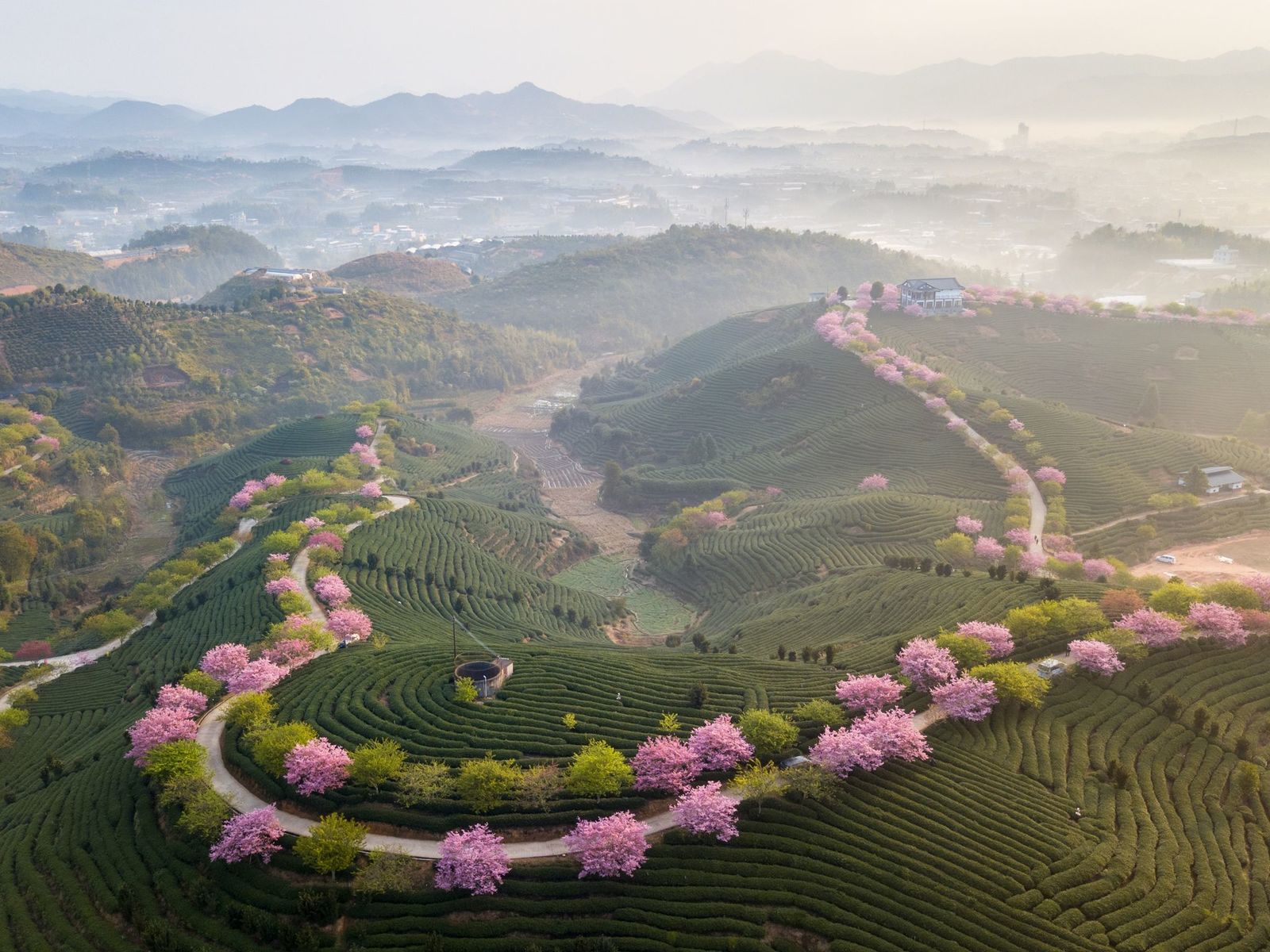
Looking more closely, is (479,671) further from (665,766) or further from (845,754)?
(845,754)

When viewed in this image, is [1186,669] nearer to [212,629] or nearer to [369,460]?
[212,629]

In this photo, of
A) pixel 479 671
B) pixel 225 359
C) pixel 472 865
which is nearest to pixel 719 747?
pixel 472 865

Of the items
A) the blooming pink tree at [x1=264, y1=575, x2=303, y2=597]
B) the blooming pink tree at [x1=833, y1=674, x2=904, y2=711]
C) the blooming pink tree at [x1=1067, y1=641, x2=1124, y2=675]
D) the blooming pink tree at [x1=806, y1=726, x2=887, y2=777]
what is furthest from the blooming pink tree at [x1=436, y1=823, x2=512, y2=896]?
the blooming pink tree at [x1=264, y1=575, x2=303, y2=597]

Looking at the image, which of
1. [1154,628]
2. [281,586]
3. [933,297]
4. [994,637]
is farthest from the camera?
[933,297]

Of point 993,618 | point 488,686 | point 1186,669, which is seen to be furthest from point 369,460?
point 1186,669

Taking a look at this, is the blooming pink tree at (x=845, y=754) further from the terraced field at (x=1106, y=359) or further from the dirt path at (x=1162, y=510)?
the terraced field at (x=1106, y=359)

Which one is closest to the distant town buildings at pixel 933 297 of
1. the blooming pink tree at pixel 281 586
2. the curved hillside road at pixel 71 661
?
the blooming pink tree at pixel 281 586

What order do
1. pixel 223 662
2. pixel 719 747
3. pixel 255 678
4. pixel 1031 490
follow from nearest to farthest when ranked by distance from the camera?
pixel 719 747 → pixel 255 678 → pixel 223 662 → pixel 1031 490
